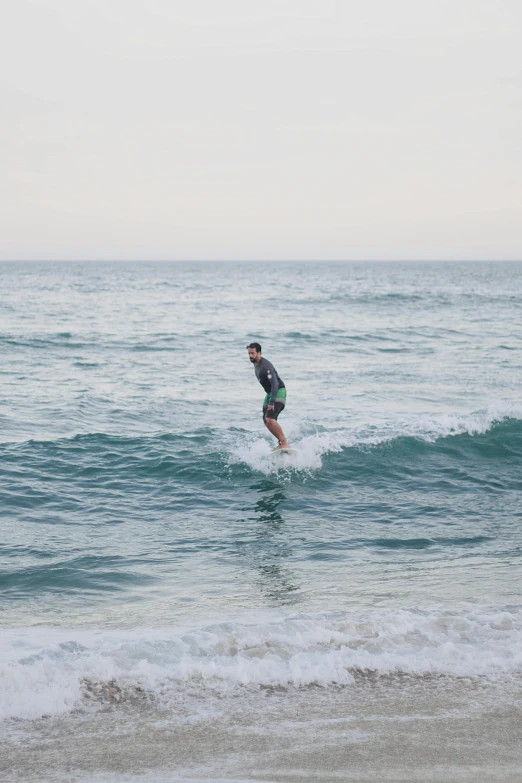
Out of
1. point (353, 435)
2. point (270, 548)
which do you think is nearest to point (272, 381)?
point (353, 435)

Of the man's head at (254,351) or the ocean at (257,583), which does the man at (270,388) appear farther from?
the ocean at (257,583)

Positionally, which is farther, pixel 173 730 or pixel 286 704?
pixel 286 704

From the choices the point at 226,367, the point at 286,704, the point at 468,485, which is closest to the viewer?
the point at 286,704

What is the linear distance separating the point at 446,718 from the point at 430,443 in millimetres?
9725

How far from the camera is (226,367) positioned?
2414 cm

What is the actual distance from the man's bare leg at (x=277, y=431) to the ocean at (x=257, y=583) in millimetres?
334

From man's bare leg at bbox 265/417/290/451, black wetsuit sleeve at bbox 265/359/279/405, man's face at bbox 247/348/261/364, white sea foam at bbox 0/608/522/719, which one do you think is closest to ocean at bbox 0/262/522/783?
white sea foam at bbox 0/608/522/719

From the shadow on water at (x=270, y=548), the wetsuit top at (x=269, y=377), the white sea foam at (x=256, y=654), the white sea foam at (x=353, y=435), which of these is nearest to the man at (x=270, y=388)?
the wetsuit top at (x=269, y=377)

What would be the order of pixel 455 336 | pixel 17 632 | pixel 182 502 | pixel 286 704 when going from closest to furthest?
pixel 286 704 → pixel 17 632 → pixel 182 502 → pixel 455 336

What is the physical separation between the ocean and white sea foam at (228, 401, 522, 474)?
75 mm

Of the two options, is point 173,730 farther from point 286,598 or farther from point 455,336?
point 455,336

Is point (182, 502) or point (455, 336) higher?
point (455, 336)

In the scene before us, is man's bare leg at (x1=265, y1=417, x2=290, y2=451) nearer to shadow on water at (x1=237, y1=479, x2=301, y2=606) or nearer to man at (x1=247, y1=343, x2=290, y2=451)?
man at (x1=247, y1=343, x2=290, y2=451)

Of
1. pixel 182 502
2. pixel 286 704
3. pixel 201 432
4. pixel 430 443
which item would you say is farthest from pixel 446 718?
pixel 201 432
